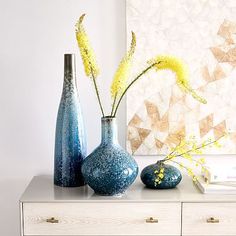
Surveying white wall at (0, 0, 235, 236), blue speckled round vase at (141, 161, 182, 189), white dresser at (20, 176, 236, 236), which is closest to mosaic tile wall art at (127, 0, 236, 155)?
white wall at (0, 0, 235, 236)

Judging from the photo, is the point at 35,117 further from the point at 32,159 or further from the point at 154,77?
the point at 154,77

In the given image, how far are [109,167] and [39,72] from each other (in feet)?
2.16

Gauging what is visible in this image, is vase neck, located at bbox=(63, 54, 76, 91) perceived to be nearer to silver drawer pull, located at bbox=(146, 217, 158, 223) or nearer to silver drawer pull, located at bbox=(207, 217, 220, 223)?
silver drawer pull, located at bbox=(146, 217, 158, 223)

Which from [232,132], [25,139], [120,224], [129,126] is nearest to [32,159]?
[25,139]

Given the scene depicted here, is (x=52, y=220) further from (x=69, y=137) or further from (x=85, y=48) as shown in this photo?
(x=85, y=48)

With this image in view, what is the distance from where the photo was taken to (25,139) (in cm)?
201

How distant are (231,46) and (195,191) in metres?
0.72

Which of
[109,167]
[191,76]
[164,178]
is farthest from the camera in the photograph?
[191,76]

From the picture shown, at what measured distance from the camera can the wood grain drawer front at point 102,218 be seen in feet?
5.25

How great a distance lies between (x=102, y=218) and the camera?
5.27ft

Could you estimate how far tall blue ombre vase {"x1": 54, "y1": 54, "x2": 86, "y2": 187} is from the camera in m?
1.74

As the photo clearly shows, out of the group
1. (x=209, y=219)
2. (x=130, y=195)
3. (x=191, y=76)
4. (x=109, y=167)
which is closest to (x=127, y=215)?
(x=130, y=195)

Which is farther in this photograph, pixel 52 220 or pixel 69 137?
pixel 69 137

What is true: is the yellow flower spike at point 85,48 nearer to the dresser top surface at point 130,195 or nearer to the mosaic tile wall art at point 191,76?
the mosaic tile wall art at point 191,76
